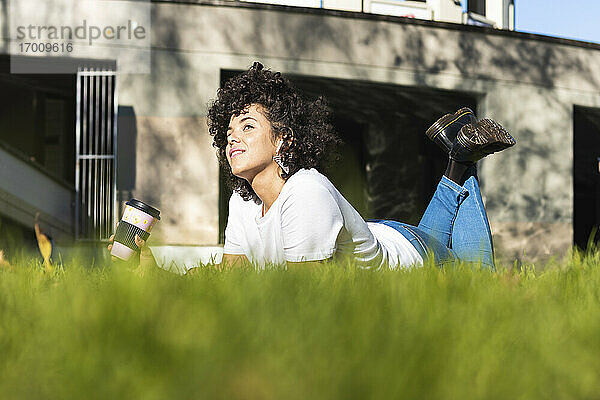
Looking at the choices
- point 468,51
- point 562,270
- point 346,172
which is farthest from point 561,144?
point 562,270

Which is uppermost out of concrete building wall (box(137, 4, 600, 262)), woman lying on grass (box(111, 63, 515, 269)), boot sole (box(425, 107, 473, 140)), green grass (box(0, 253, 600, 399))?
concrete building wall (box(137, 4, 600, 262))

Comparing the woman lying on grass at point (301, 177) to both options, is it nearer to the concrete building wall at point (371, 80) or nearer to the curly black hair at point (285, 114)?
the curly black hair at point (285, 114)

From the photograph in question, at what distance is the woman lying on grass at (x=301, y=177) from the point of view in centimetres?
305

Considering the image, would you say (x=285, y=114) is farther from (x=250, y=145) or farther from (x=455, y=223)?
(x=455, y=223)

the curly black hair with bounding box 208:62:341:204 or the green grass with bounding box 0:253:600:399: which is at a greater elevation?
the curly black hair with bounding box 208:62:341:204

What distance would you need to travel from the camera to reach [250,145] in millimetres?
3338

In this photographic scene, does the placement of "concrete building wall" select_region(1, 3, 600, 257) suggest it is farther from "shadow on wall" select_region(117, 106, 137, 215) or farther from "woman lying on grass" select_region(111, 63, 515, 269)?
"woman lying on grass" select_region(111, 63, 515, 269)

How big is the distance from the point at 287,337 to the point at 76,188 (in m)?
10.8

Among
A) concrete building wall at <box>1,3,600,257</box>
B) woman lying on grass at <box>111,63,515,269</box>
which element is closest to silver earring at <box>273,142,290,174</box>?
woman lying on grass at <box>111,63,515,269</box>

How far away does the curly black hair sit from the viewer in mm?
3451

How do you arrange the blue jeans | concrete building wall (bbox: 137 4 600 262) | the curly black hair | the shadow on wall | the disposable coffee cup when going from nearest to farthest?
the disposable coffee cup, the curly black hair, the blue jeans, the shadow on wall, concrete building wall (bbox: 137 4 600 262)

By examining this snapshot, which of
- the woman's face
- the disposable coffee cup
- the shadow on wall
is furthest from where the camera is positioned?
the shadow on wall

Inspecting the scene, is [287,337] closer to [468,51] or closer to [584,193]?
[468,51]

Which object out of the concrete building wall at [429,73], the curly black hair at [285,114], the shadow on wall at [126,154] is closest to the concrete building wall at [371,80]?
the concrete building wall at [429,73]
